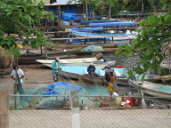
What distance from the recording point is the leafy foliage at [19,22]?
3.35 m

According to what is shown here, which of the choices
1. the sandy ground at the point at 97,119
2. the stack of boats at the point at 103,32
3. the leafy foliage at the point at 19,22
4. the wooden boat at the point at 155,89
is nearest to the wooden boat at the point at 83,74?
the wooden boat at the point at 155,89

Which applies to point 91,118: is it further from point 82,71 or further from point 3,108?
point 82,71

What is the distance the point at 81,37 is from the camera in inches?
1342

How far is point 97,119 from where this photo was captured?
29.4 feet

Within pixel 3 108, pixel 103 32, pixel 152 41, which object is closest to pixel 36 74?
pixel 103 32

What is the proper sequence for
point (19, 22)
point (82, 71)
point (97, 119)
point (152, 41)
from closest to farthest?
1. point (152, 41)
2. point (19, 22)
3. point (97, 119)
4. point (82, 71)

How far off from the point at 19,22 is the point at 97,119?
5781 mm

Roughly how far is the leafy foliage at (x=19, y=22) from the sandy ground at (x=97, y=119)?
14.3 ft

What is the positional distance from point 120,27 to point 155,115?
31.7 m

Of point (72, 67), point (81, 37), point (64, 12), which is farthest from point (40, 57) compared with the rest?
point (64, 12)

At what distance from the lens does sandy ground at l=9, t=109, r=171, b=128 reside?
838 cm

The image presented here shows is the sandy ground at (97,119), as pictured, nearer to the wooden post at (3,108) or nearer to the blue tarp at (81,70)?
the wooden post at (3,108)

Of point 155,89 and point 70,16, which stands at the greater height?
point 70,16

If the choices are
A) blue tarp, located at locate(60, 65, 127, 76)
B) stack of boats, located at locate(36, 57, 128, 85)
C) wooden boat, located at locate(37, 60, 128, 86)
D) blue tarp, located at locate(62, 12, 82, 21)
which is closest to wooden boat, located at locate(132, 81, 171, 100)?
stack of boats, located at locate(36, 57, 128, 85)
